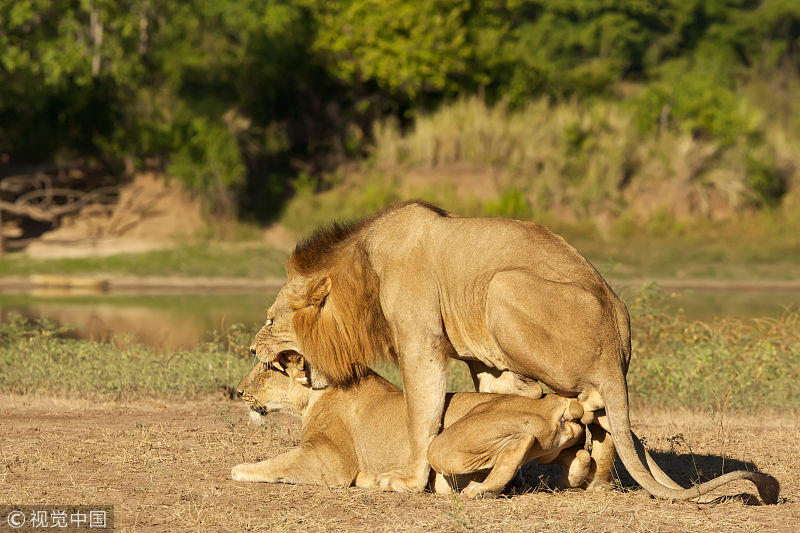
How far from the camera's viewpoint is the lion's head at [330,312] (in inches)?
241

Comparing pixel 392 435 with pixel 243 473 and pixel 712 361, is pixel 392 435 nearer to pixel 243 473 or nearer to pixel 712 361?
pixel 243 473

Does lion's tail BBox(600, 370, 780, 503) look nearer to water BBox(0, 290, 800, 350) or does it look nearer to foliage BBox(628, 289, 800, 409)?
foliage BBox(628, 289, 800, 409)

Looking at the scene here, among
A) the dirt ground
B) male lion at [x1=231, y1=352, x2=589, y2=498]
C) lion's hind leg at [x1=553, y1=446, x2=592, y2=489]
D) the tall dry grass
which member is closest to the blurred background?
the tall dry grass

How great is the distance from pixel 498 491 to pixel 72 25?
21392 millimetres

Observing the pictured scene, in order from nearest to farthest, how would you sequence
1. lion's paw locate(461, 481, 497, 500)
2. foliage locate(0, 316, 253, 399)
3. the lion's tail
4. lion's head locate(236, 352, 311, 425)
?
the lion's tail → lion's paw locate(461, 481, 497, 500) → lion's head locate(236, 352, 311, 425) → foliage locate(0, 316, 253, 399)

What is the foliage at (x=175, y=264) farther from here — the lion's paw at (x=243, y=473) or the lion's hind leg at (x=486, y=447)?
the lion's hind leg at (x=486, y=447)

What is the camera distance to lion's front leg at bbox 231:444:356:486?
617cm

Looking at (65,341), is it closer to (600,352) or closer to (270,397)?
(270,397)

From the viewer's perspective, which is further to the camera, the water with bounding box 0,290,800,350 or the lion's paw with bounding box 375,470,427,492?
the water with bounding box 0,290,800,350

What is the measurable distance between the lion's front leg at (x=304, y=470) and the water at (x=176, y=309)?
6.24 m

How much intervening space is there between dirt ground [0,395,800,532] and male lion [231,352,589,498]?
14 cm

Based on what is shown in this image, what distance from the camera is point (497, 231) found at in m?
5.97

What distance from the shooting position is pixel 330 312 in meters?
6.20

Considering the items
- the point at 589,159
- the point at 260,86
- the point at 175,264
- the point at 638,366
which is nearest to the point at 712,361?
the point at 638,366
